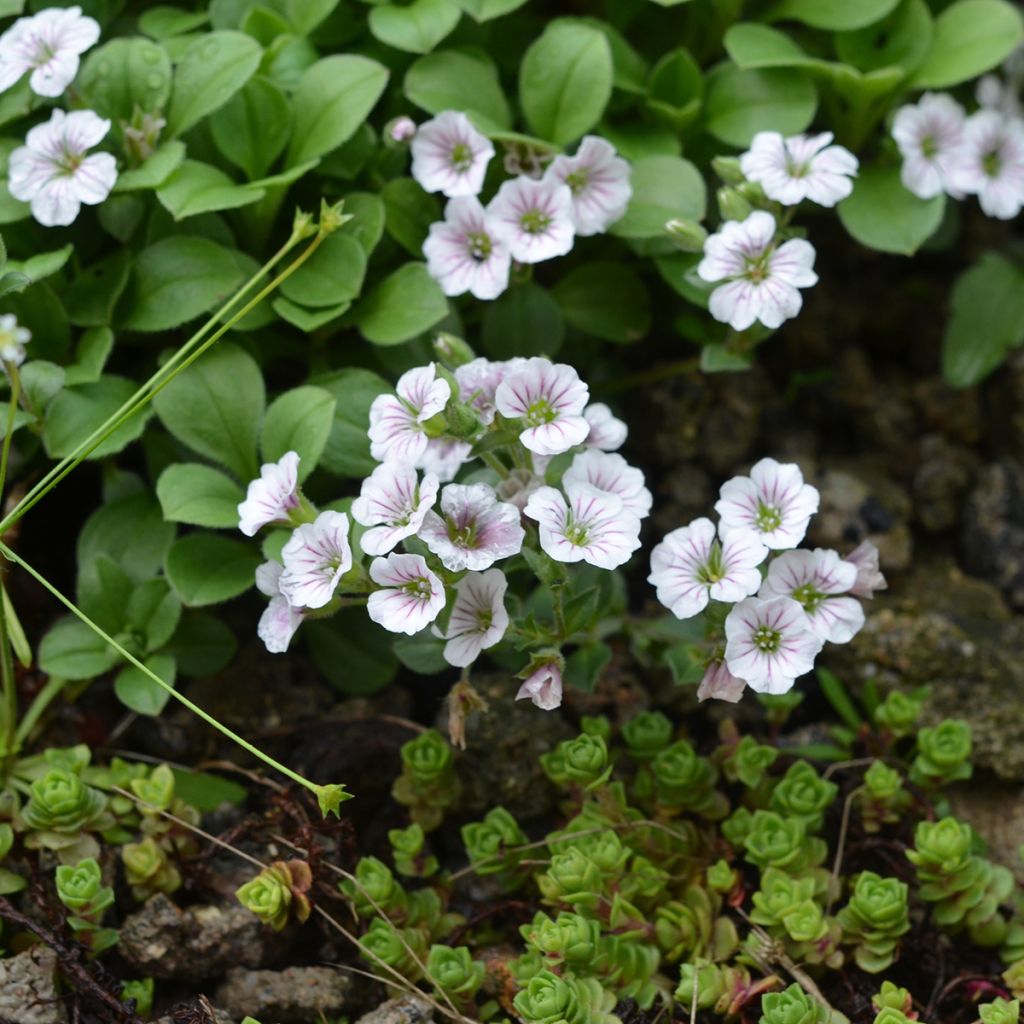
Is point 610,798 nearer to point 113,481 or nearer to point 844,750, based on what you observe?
point 844,750

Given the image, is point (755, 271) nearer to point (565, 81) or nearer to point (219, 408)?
point (565, 81)

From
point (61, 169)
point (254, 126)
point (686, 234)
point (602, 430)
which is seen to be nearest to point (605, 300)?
point (686, 234)

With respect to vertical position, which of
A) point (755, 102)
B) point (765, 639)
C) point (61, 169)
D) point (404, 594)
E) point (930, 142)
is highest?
point (61, 169)

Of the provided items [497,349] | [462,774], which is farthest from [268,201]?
[462,774]

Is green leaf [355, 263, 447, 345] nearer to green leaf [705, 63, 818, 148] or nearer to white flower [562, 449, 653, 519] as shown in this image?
white flower [562, 449, 653, 519]

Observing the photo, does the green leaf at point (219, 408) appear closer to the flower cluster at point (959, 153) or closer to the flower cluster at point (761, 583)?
the flower cluster at point (761, 583)

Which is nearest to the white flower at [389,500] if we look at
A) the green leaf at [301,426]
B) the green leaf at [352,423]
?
the green leaf at [301,426]
